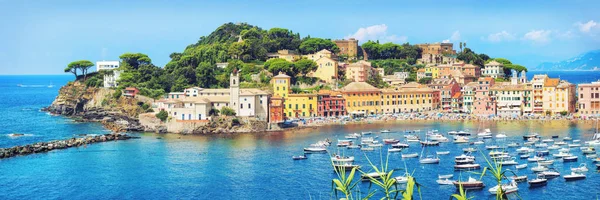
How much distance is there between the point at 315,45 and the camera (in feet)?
248

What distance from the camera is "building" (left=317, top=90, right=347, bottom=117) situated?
56.9 m

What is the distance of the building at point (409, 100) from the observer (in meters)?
60.4

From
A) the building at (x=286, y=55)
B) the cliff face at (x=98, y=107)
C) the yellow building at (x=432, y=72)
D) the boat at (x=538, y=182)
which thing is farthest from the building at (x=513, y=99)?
the cliff face at (x=98, y=107)

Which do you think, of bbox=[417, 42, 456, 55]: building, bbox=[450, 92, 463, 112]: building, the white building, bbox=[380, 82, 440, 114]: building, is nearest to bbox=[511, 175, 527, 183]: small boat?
bbox=[380, 82, 440, 114]: building

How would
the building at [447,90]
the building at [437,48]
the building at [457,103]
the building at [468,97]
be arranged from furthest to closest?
the building at [437,48] < the building at [447,90] < the building at [457,103] < the building at [468,97]

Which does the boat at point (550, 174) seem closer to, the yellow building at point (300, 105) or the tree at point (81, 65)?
the yellow building at point (300, 105)

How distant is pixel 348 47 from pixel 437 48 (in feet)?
34.4

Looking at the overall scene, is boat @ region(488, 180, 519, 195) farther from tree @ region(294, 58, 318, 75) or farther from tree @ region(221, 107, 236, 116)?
tree @ region(294, 58, 318, 75)

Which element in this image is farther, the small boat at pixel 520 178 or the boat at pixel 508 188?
the small boat at pixel 520 178

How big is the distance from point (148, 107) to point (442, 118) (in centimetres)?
2294

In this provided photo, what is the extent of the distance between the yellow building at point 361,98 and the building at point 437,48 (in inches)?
932

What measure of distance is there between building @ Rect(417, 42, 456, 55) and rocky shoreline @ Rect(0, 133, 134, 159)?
45.0 m

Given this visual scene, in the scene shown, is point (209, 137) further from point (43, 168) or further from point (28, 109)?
point (28, 109)

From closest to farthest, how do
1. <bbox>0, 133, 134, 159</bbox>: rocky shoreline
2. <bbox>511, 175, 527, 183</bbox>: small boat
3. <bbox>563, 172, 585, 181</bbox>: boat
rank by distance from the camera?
<bbox>511, 175, 527, 183</bbox>: small boat < <bbox>563, 172, 585, 181</bbox>: boat < <bbox>0, 133, 134, 159</bbox>: rocky shoreline
